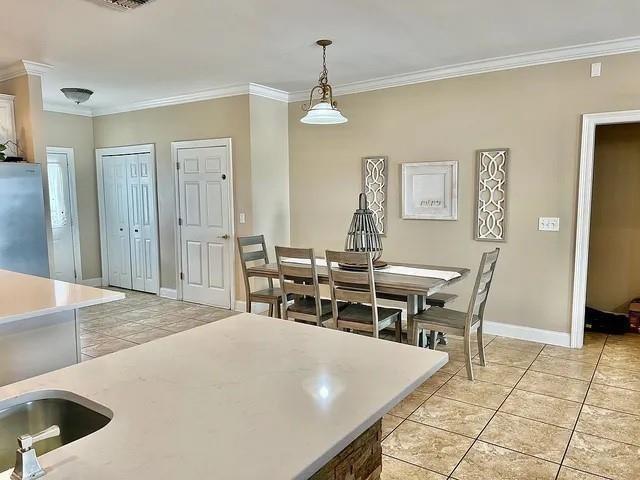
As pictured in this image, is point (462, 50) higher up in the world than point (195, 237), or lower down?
higher up

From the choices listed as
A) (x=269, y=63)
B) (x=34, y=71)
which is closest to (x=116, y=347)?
(x=34, y=71)

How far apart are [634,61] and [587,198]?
110 centimetres

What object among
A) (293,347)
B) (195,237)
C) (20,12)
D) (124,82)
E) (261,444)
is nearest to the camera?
(261,444)

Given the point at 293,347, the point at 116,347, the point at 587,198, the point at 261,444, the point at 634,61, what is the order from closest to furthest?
the point at 261,444
the point at 293,347
the point at 634,61
the point at 587,198
the point at 116,347

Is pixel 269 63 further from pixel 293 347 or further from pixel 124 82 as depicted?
pixel 293 347

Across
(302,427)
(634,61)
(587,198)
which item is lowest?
(302,427)

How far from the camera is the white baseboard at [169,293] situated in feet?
19.8

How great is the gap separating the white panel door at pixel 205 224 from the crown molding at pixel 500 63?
168cm

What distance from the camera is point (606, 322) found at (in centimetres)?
450

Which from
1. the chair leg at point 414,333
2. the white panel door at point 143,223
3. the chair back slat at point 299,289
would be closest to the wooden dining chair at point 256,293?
the chair back slat at point 299,289

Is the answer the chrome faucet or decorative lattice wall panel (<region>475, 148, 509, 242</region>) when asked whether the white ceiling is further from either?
the chrome faucet

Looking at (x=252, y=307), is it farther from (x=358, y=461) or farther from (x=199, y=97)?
(x=358, y=461)

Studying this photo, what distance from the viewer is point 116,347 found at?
4.16m

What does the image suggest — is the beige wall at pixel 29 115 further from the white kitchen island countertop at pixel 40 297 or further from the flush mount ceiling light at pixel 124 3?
the white kitchen island countertop at pixel 40 297
